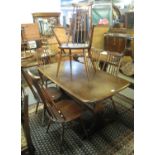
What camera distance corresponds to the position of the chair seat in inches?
75.5

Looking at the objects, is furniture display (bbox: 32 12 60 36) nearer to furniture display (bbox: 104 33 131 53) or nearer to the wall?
the wall

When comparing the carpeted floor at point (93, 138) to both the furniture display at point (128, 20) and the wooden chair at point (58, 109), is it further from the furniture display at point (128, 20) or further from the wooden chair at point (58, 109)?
the furniture display at point (128, 20)

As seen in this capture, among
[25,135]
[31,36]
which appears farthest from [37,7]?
[25,135]

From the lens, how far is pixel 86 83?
2.03m

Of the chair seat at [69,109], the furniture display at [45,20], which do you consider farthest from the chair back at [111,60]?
the furniture display at [45,20]

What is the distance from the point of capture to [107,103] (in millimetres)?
2879

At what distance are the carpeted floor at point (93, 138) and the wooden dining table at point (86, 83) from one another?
577 mm

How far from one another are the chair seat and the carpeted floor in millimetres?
361

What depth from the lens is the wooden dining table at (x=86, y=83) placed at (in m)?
1.75

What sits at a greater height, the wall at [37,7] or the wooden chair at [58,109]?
the wall at [37,7]

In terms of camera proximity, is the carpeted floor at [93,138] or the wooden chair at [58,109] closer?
the wooden chair at [58,109]
